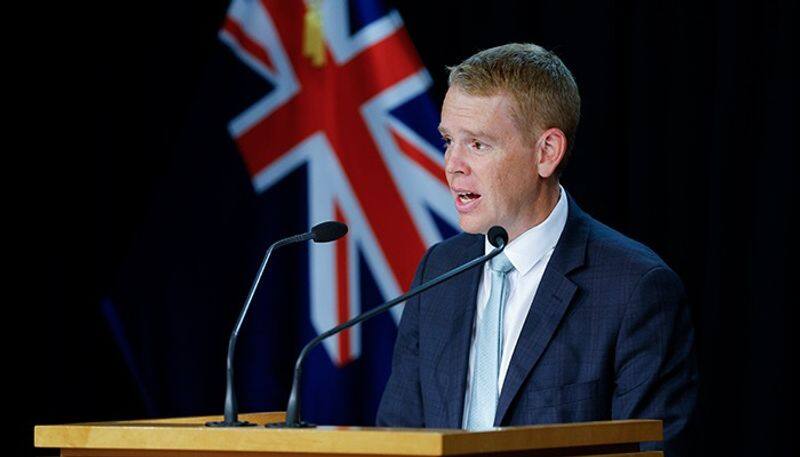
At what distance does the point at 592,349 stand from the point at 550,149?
0.52 m

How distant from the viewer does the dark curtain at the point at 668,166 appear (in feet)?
11.7

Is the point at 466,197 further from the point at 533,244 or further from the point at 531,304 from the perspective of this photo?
the point at 531,304

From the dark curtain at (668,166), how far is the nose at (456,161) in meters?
0.94

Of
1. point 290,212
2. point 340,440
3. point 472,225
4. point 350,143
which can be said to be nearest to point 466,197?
point 472,225

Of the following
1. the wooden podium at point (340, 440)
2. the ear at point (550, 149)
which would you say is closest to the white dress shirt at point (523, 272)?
the ear at point (550, 149)

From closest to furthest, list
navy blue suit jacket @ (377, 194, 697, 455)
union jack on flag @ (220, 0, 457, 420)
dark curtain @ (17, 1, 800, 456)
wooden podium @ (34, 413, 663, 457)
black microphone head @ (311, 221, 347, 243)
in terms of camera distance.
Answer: wooden podium @ (34, 413, 663, 457) < black microphone head @ (311, 221, 347, 243) < navy blue suit jacket @ (377, 194, 697, 455) < dark curtain @ (17, 1, 800, 456) < union jack on flag @ (220, 0, 457, 420)

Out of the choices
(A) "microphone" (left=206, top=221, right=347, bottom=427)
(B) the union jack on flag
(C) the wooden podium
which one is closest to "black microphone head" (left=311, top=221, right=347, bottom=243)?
(A) "microphone" (left=206, top=221, right=347, bottom=427)

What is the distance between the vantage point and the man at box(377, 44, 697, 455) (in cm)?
279

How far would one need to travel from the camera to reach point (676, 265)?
371 cm

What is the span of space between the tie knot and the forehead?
29 cm

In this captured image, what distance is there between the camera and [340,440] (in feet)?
6.15

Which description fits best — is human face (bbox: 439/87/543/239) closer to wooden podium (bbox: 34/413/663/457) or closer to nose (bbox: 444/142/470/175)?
nose (bbox: 444/142/470/175)

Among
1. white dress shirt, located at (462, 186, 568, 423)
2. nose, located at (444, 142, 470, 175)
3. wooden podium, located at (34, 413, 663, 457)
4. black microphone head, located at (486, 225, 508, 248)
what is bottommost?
wooden podium, located at (34, 413, 663, 457)

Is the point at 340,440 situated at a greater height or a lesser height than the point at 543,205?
lesser
